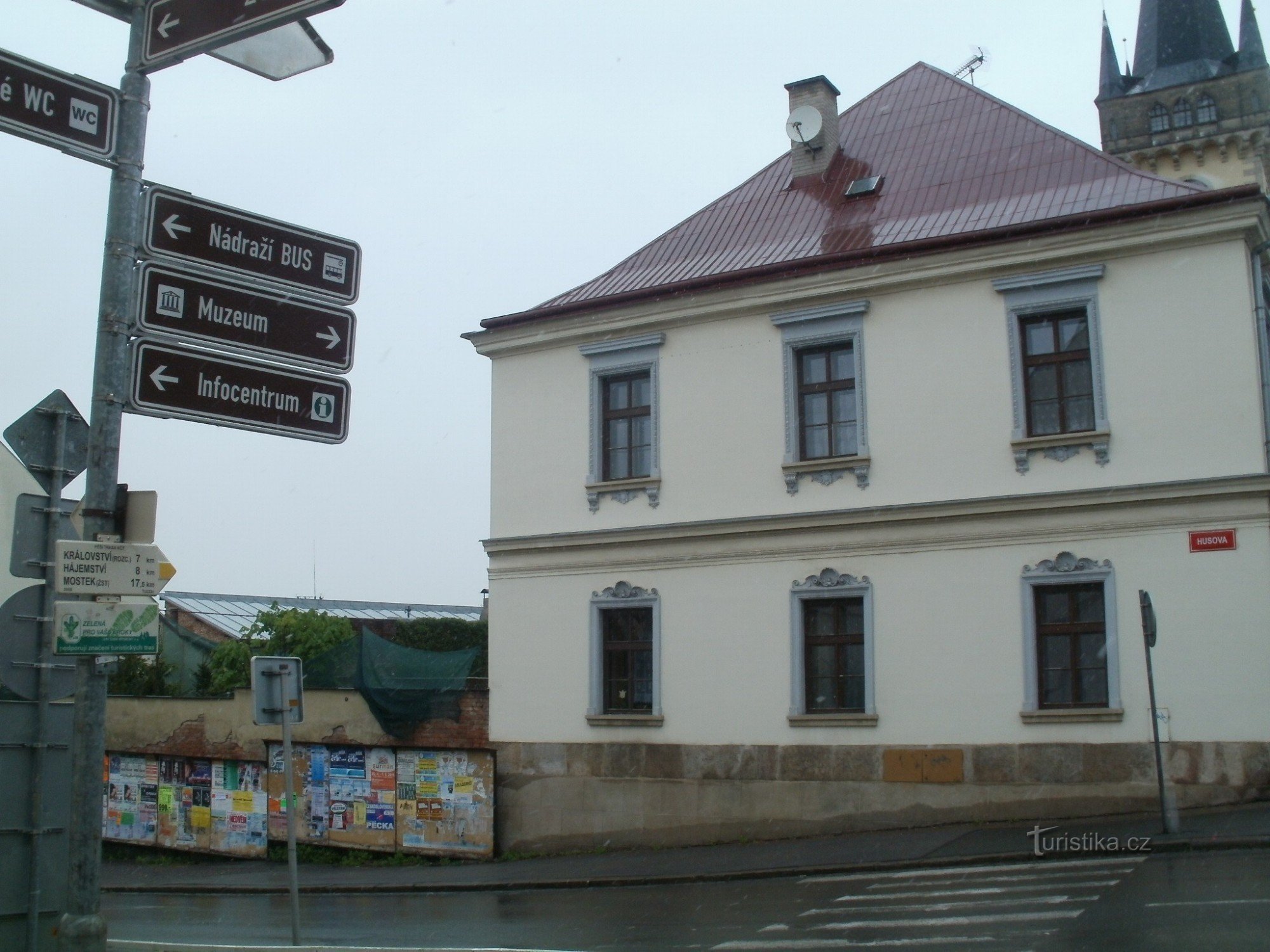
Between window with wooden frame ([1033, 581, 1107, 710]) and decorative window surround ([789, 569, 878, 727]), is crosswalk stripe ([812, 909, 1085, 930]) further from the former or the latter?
decorative window surround ([789, 569, 878, 727])

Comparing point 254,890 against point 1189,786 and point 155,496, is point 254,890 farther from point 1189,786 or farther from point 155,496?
point 155,496

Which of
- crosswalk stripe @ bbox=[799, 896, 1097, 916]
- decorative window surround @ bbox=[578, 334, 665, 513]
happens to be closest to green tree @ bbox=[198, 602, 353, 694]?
decorative window surround @ bbox=[578, 334, 665, 513]

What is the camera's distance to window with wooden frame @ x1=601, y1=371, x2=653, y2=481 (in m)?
21.5

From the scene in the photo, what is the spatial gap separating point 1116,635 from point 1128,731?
1.21 meters

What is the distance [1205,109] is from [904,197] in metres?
58.0

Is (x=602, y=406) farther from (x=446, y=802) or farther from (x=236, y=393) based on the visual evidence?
(x=236, y=393)

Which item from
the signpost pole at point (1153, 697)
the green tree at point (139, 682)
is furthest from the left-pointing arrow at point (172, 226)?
the green tree at point (139, 682)

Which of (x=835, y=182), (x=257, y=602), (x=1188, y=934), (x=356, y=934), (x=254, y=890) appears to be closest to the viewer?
(x=1188, y=934)

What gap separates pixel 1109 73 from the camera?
77.8 m

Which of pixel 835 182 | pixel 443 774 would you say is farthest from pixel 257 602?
pixel 835 182

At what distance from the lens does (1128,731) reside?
663 inches

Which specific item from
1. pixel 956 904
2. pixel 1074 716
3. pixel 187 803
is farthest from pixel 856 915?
pixel 187 803

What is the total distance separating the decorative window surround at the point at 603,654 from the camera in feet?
67.4

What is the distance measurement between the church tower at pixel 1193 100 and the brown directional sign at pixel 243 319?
69043mm
